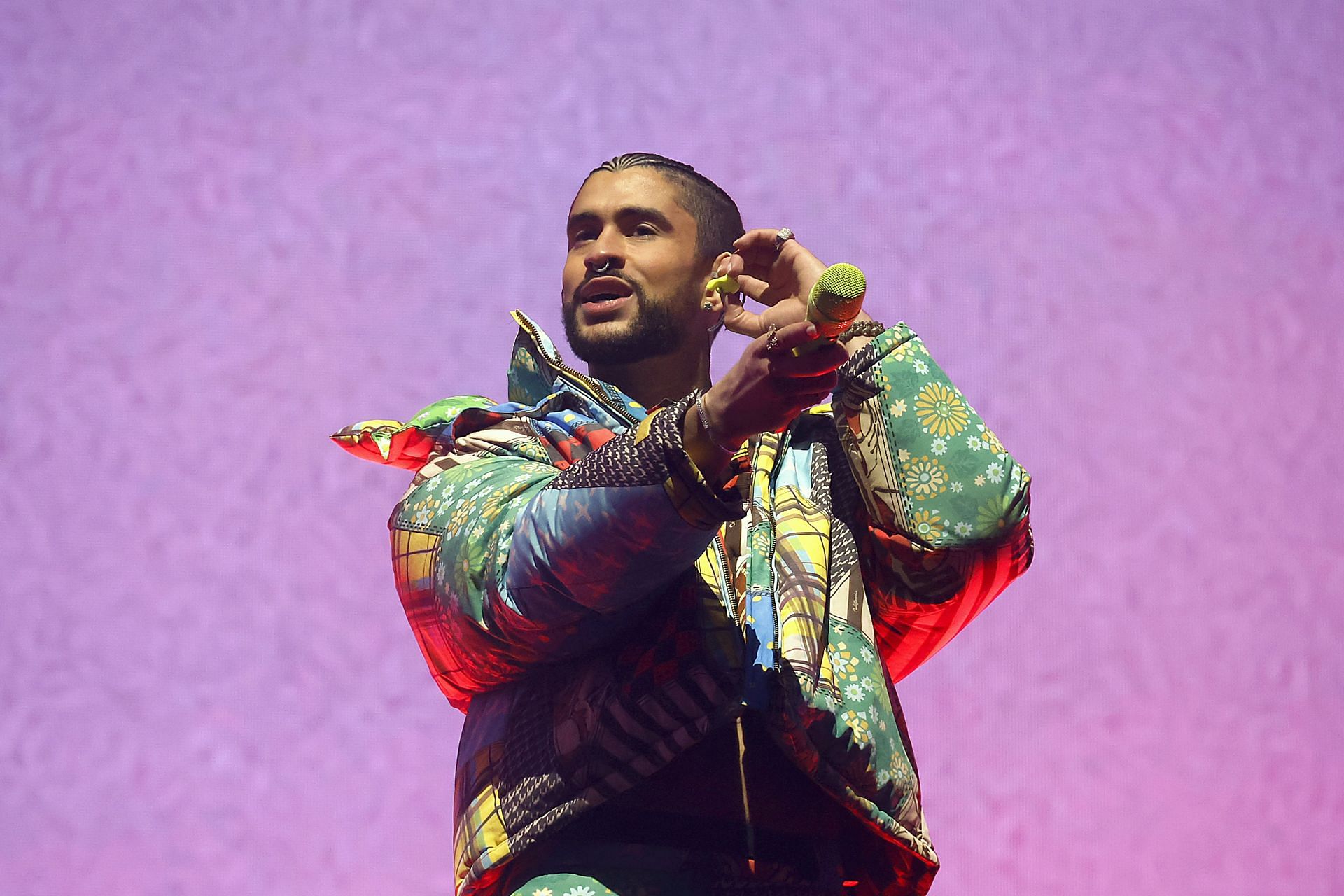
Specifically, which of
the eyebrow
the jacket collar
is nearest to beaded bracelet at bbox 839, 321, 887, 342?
the jacket collar

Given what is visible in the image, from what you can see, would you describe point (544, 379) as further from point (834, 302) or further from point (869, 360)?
point (834, 302)

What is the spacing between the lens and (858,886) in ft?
4.02

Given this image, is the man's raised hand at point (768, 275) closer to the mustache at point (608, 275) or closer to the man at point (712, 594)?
the man at point (712, 594)

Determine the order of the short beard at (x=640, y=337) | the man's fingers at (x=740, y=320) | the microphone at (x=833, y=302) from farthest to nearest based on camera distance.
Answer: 1. the short beard at (x=640, y=337)
2. the man's fingers at (x=740, y=320)
3. the microphone at (x=833, y=302)

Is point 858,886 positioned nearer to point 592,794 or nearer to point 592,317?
point 592,794

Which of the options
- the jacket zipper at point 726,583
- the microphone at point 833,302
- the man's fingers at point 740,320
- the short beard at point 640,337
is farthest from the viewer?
the short beard at point 640,337

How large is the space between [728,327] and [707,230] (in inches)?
9.9

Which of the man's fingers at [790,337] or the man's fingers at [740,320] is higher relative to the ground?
the man's fingers at [740,320]

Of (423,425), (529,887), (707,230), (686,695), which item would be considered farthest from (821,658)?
(707,230)

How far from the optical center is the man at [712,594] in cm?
101

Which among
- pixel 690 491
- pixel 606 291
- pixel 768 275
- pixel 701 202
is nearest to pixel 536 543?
pixel 690 491

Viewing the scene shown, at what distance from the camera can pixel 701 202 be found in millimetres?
1586

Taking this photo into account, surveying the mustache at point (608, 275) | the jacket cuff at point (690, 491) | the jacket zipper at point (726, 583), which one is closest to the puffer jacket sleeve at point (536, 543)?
the jacket cuff at point (690, 491)

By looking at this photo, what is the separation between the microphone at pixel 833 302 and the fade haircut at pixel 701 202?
59 centimetres
